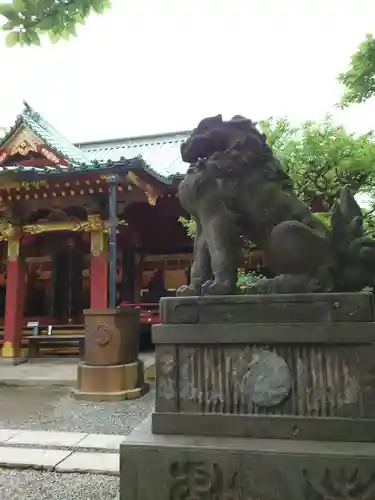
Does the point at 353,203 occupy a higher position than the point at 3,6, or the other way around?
the point at 3,6

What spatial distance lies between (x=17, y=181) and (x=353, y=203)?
750 cm

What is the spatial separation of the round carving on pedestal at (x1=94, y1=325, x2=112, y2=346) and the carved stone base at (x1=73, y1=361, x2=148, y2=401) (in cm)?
37

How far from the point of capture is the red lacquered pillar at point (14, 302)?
9.37 metres

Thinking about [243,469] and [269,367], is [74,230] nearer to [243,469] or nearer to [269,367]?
[269,367]

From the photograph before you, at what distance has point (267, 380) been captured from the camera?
2.27 m

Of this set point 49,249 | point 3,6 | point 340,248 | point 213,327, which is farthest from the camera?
point 49,249

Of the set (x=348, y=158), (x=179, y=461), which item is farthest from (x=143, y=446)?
(x=348, y=158)

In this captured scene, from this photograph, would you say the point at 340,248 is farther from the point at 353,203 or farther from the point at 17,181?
the point at 17,181

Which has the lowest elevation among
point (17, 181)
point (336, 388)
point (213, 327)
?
point (336, 388)

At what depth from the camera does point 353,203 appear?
2666 millimetres

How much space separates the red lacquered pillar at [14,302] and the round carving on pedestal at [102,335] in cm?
370

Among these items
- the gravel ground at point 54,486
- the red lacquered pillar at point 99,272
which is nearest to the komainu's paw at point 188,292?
the gravel ground at point 54,486

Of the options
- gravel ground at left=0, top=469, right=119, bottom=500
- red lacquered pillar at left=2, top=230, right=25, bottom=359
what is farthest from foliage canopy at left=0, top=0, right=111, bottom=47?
red lacquered pillar at left=2, top=230, right=25, bottom=359

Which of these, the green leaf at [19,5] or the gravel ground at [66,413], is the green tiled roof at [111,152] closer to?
the gravel ground at [66,413]
